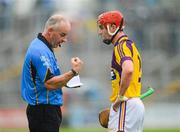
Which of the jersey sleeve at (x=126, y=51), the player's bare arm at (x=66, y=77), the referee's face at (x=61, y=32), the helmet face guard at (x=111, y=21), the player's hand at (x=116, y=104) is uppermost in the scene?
the helmet face guard at (x=111, y=21)

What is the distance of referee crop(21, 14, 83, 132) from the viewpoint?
32.3 feet

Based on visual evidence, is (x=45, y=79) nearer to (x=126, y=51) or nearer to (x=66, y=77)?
(x=66, y=77)

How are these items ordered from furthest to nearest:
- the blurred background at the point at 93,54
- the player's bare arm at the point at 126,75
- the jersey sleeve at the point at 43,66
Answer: the blurred background at the point at 93,54
the jersey sleeve at the point at 43,66
the player's bare arm at the point at 126,75

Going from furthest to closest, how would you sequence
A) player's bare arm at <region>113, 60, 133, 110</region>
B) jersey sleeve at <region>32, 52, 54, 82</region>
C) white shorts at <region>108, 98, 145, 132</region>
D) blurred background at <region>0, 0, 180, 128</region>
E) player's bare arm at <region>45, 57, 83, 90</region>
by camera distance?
blurred background at <region>0, 0, 180, 128</region> → white shorts at <region>108, 98, 145, 132</region> → jersey sleeve at <region>32, 52, 54, 82</region> → player's bare arm at <region>45, 57, 83, 90</region> → player's bare arm at <region>113, 60, 133, 110</region>

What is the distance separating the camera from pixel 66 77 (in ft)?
31.9

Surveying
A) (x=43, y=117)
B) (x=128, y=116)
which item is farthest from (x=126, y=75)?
(x=43, y=117)

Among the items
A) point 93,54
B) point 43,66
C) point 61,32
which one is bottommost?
point 93,54

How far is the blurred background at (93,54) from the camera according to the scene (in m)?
25.2

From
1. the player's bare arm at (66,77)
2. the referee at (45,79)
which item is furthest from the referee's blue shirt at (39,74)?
the player's bare arm at (66,77)

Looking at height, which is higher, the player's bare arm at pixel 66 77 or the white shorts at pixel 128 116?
the player's bare arm at pixel 66 77

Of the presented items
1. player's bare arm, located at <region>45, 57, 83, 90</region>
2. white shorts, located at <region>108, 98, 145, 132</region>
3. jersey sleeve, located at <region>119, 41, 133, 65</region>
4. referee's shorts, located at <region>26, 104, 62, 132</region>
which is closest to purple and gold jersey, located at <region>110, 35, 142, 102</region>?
jersey sleeve, located at <region>119, 41, 133, 65</region>

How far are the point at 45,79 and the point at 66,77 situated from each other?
29 centimetres

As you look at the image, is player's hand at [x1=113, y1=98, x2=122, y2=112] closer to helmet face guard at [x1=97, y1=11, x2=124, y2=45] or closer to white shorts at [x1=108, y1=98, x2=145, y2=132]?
white shorts at [x1=108, y1=98, x2=145, y2=132]

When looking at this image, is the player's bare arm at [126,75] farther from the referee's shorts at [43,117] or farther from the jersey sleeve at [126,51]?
the referee's shorts at [43,117]
